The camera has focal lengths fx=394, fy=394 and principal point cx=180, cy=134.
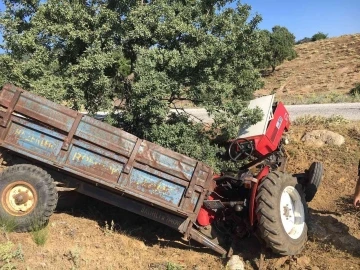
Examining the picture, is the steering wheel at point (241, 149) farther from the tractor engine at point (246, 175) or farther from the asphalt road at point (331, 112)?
the asphalt road at point (331, 112)

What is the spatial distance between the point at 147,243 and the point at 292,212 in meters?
2.30

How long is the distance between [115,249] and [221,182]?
188cm

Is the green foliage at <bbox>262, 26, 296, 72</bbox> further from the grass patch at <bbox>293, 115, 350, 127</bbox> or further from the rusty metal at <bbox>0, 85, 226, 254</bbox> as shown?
the rusty metal at <bbox>0, 85, 226, 254</bbox>

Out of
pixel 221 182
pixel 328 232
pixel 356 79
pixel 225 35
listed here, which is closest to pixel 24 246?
pixel 221 182

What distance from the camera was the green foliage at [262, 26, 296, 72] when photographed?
39.5m

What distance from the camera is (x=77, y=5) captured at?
8062mm

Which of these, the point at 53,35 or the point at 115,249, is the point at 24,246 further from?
the point at 53,35

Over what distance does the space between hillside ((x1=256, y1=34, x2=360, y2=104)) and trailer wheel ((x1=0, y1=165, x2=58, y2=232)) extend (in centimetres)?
2234

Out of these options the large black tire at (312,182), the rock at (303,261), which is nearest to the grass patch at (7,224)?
the rock at (303,261)

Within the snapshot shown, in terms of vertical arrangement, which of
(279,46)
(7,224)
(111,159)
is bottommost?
(7,224)

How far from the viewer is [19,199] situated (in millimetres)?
5594

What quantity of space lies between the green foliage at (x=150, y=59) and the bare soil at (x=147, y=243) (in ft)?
6.36

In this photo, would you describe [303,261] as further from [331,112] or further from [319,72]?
[319,72]

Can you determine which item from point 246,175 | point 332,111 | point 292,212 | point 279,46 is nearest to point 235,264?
point 292,212
